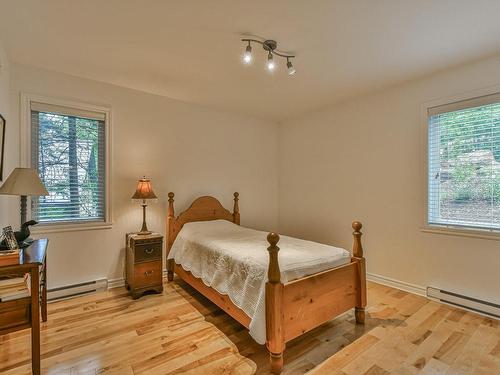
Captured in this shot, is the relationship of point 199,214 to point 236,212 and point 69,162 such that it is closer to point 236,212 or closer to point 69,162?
point 236,212

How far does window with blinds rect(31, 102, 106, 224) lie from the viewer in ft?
9.03

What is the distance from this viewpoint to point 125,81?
3.01 m

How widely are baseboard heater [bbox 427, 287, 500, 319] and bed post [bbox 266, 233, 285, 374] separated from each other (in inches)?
78.6

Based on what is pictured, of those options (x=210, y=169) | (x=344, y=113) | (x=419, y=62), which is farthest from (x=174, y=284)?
(x=419, y=62)

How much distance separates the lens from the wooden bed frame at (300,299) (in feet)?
5.73

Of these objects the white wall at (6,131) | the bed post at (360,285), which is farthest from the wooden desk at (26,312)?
the bed post at (360,285)

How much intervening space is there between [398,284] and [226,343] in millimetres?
2176

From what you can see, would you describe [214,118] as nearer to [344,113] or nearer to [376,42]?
[344,113]

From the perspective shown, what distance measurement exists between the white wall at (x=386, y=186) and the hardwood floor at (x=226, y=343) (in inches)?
17.7

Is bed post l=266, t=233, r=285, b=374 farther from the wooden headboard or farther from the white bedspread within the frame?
the wooden headboard

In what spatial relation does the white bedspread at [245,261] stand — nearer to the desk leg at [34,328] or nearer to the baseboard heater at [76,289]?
the baseboard heater at [76,289]

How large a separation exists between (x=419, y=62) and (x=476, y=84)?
22.8 inches

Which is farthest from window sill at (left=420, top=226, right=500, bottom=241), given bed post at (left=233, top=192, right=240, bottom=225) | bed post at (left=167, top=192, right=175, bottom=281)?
bed post at (left=167, top=192, right=175, bottom=281)

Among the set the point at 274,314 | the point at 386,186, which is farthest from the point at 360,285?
the point at 386,186
